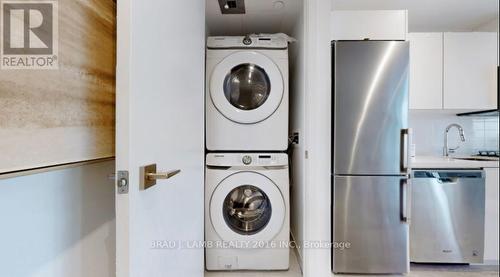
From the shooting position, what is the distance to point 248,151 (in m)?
1.77

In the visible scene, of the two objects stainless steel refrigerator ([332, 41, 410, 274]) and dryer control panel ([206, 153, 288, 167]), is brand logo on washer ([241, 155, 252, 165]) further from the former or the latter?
stainless steel refrigerator ([332, 41, 410, 274])

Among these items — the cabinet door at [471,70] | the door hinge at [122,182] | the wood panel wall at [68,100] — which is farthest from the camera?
the cabinet door at [471,70]

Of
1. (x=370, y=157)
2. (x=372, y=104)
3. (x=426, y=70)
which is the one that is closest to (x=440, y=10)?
(x=426, y=70)

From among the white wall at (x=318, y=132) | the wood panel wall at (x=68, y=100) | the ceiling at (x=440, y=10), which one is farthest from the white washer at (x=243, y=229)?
the ceiling at (x=440, y=10)

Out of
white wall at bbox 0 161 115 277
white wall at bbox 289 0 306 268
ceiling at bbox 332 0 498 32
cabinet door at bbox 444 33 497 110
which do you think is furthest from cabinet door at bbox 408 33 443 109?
white wall at bbox 0 161 115 277

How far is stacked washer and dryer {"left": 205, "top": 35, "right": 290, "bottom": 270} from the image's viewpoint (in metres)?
1.71

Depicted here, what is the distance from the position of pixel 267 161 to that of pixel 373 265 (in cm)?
107

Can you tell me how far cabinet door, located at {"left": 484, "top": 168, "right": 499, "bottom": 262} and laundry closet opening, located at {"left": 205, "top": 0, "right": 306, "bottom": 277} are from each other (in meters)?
1.49

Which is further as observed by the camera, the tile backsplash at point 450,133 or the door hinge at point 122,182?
the tile backsplash at point 450,133

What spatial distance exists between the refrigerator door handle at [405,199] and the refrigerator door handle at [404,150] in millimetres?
80

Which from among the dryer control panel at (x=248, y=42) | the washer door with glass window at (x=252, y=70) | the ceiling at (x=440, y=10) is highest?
the ceiling at (x=440, y=10)

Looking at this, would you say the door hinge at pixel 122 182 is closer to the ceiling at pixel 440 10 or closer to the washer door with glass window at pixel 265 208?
the washer door with glass window at pixel 265 208

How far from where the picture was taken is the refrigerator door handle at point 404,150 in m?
1.63

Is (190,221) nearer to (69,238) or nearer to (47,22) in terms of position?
(69,238)
